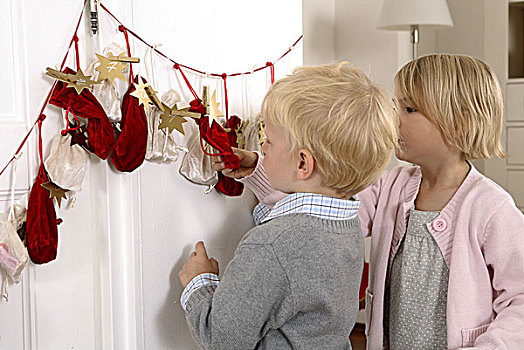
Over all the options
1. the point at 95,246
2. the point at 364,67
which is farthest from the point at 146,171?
the point at 364,67

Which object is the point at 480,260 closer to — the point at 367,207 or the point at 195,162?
the point at 367,207

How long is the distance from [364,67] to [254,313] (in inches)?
92.6

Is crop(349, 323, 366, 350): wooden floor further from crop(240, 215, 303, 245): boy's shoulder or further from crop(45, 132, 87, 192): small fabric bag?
crop(45, 132, 87, 192): small fabric bag

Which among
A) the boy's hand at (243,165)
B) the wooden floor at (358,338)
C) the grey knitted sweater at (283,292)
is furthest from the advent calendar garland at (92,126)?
the wooden floor at (358,338)

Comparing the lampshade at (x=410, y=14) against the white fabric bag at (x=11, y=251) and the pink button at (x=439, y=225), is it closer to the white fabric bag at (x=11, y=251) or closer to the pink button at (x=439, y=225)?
the pink button at (x=439, y=225)

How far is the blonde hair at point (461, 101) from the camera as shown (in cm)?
142

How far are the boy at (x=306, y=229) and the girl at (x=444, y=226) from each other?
26 centimetres

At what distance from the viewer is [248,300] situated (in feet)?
3.36

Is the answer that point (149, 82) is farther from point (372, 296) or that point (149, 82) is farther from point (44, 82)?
point (372, 296)

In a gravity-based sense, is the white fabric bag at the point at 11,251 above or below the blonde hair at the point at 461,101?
below

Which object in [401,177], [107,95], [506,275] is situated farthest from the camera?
[401,177]

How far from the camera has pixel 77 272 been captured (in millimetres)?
1128

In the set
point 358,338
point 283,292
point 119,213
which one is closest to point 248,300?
point 283,292

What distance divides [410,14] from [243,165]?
5.84ft
